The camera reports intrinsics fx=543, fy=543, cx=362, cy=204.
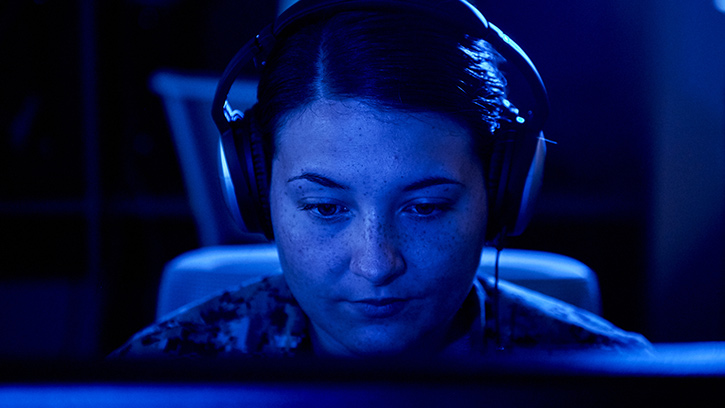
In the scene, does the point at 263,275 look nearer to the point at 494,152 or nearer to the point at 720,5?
the point at 494,152

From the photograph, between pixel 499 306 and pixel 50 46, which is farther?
pixel 50 46

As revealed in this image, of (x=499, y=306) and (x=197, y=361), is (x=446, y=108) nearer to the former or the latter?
(x=499, y=306)

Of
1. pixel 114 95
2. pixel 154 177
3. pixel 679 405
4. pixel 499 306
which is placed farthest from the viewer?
pixel 154 177

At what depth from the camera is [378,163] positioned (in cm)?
67

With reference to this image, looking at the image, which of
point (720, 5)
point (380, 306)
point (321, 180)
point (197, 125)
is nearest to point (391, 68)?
point (321, 180)

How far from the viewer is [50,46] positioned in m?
2.43

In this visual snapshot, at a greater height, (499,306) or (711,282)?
(499,306)

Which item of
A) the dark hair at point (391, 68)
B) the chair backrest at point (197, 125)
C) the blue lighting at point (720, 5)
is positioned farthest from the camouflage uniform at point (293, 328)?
the blue lighting at point (720, 5)

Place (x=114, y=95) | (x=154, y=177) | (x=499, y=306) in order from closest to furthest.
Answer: (x=499, y=306)
(x=114, y=95)
(x=154, y=177)

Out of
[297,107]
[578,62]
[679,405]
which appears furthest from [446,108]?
[578,62]

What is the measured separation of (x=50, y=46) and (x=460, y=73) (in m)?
2.34

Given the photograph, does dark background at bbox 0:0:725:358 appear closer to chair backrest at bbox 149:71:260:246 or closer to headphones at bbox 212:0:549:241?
chair backrest at bbox 149:71:260:246

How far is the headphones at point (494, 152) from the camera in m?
0.70

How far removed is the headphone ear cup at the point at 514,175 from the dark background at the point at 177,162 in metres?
1.51
